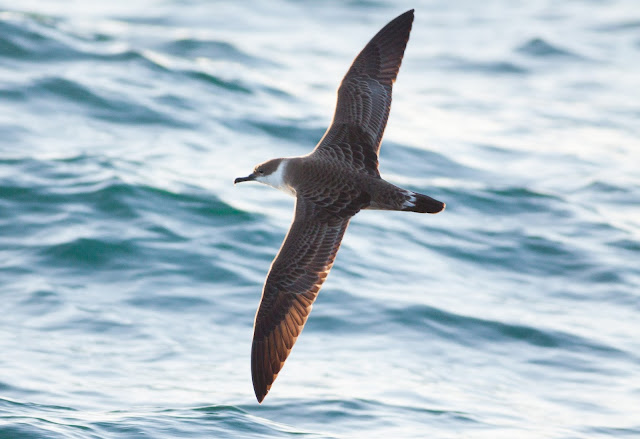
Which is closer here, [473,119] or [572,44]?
[473,119]

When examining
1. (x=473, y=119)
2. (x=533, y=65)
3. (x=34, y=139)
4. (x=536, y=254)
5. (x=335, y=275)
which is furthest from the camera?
(x=533, y=65)

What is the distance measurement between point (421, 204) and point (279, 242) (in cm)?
409

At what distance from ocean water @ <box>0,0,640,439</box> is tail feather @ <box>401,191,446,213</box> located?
6.13ft

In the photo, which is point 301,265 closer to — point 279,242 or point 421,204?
point 421,204

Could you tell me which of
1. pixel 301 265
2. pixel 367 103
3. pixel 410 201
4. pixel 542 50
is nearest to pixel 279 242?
pixel 367 103

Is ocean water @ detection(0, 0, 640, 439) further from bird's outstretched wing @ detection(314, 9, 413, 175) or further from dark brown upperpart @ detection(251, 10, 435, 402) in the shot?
bird's outstretched wing @ detection(314, 9, 413, 175)

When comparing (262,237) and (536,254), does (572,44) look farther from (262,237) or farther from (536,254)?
(262,237)

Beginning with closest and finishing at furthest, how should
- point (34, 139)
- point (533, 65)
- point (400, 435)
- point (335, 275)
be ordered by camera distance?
point (400, 435) → point (335, 275) → point (34, 139) → point (533, 65)

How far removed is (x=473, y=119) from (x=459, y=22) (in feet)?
18.9

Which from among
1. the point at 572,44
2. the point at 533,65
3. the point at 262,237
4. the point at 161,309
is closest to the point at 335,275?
the point at 262,237

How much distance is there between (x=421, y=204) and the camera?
21.9 feet

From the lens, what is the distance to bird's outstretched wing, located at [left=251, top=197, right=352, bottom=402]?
698cm

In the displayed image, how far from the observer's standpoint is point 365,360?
8688 millimetres

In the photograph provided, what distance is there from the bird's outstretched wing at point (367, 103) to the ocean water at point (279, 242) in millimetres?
2068
